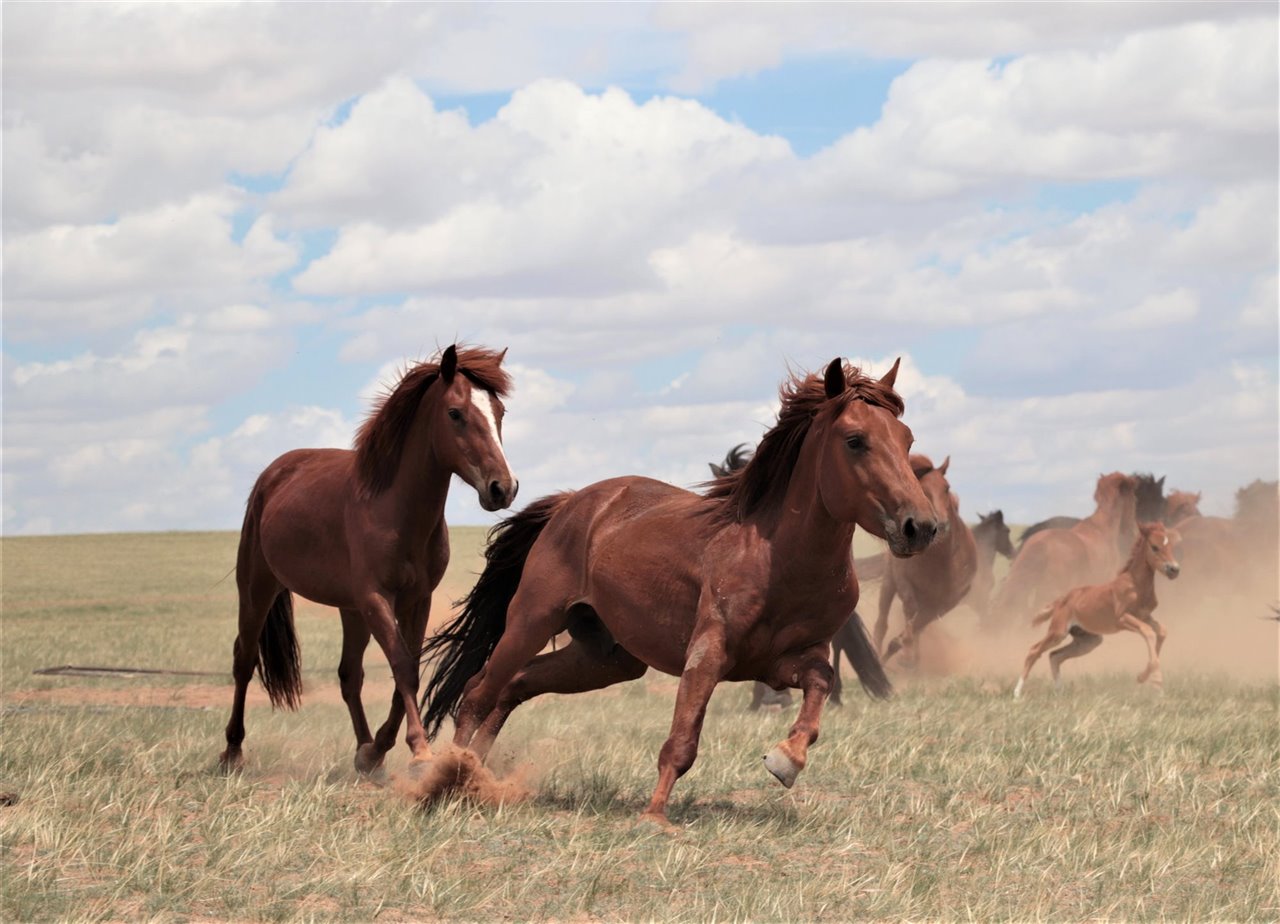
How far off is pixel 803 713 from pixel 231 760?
168 inches

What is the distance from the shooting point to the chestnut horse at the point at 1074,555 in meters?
22.0

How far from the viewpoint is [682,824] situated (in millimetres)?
7027

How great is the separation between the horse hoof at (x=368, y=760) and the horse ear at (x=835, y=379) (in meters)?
3.71

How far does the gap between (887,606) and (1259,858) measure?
12.1m

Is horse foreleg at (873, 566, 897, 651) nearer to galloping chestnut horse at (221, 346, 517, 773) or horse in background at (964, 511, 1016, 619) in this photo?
horse in background at (964, 511, 1016, 619)

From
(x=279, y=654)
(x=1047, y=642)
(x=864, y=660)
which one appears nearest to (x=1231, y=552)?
→ (x=1047, y=642)

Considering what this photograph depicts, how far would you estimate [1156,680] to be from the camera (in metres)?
15.8

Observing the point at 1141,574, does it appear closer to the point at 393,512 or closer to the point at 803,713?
the point at 393,512

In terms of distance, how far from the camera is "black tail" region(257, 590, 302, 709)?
10742mm

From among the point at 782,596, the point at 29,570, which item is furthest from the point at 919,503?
the point at 29,570

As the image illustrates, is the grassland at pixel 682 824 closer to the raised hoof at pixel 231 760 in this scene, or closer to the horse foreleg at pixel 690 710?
the raised hoof at pixel 231 760

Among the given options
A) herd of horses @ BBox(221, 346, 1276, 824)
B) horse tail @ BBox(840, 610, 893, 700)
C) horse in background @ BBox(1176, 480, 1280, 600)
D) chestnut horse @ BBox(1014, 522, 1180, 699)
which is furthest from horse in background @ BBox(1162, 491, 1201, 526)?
herd of horses @ BBox(221, 346, 1276, 824)

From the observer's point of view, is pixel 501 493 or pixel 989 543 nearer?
pixel 501 493

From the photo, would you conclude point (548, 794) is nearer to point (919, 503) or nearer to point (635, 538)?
point (635, 538)
